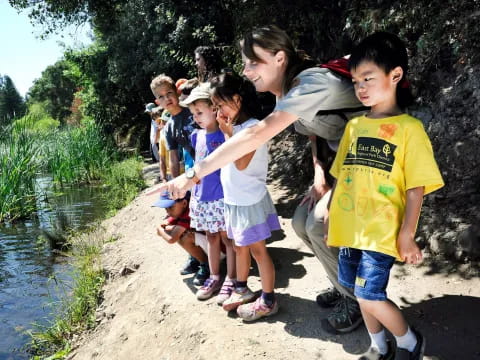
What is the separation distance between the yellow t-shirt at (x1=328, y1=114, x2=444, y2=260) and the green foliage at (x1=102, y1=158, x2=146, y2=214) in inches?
252

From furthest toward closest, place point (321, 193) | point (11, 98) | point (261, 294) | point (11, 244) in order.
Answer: point (11, 98) → point (11, 244) → point (261, 294) → point (321, 193)

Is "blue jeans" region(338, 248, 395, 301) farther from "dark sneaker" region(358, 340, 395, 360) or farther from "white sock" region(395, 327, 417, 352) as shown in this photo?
"dark sneaker" region(358, 340, 395, 360)

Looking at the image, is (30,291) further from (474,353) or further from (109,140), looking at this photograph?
(109,140)

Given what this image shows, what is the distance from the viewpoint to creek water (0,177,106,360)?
432cm

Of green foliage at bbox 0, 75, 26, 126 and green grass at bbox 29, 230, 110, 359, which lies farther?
green foliage at bbox 0, 75, 26, 126

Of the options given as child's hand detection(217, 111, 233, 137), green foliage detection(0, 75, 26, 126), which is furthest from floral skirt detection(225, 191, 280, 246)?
green foliage detection(0, 75, 26, 126)

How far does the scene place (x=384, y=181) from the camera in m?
1.88

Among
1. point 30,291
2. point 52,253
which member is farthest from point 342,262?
point 52,253

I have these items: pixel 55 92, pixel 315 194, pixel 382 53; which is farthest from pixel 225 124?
pixel 55 92

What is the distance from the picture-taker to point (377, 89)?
1884 millimetres

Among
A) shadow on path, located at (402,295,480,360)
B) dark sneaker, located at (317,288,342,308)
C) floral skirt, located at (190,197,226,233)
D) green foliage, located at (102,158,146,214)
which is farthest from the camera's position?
green foliage, located at (102,158,146,214)

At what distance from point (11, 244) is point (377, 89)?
646cm

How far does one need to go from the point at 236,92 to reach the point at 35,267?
14.1 feet

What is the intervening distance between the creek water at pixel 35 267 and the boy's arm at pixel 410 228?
351cm
